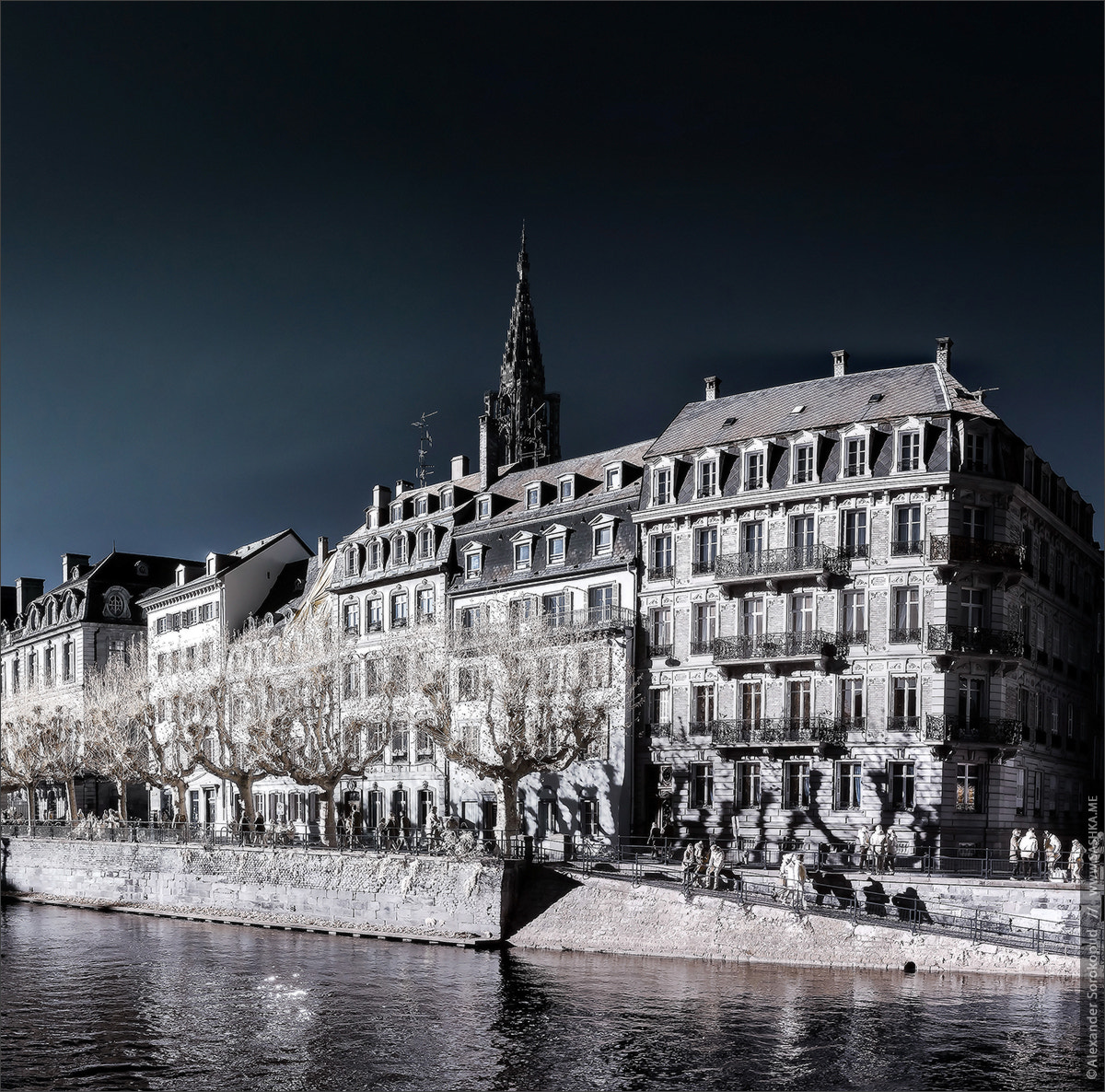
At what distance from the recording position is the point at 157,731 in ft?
290

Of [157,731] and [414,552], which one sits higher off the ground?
[414,552]

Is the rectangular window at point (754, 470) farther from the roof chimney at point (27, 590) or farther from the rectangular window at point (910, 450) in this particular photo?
the roof chimney at point (27, 590)

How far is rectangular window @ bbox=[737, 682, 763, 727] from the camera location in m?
61.3

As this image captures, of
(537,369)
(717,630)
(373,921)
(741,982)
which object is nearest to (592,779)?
(717,630)

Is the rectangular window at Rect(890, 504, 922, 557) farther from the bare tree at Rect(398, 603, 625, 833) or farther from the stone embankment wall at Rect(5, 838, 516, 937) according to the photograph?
the stone embankment wall at Rect(5, 838, 516, 937)

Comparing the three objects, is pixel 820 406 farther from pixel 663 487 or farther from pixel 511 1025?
pixel 511 1025

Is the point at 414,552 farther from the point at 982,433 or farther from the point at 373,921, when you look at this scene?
the point at 982,433

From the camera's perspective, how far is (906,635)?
5766 centimetres

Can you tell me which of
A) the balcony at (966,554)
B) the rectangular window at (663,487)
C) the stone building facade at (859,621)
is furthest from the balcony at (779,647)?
the rectangular window at (663,487)

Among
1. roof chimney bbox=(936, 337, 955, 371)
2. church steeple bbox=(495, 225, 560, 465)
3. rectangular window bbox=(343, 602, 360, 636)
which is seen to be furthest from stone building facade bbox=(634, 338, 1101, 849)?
church steeple bbox=(495, 225, 560, 465)

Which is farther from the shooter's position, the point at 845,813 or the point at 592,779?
the point at 592,779

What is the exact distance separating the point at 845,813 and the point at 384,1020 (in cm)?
2598

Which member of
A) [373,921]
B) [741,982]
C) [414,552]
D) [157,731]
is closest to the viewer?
[741,982]

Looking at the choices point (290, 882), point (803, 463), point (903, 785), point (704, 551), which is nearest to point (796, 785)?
point (903, 785)
